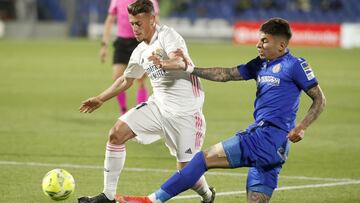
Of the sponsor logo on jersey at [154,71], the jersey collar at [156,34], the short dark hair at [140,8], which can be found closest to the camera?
the short dark hair at [140,8]

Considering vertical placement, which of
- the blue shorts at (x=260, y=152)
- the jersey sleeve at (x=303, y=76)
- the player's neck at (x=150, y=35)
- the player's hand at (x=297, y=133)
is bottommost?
the blue shorts at (x=260, y=152)

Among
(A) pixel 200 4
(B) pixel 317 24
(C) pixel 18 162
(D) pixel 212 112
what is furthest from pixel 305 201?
(A) pixel 200 4

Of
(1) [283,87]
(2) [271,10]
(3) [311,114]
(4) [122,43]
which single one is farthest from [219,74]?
(2) [271,10]

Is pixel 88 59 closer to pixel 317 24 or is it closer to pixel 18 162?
pixel 317 24

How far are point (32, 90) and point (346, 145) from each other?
9.65 m

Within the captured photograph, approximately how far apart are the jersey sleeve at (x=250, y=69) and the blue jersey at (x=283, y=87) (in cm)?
13

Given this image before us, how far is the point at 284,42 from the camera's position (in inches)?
283

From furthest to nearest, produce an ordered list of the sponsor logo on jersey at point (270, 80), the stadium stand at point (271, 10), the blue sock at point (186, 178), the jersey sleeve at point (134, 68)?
the stadium stand at point (271, 10) < the jersey sleeve at point (134, 68) < the sponsor logo on jersey at point (270, 80) < the blue sock at point (186, 178)

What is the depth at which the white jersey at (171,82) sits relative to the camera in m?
8.06

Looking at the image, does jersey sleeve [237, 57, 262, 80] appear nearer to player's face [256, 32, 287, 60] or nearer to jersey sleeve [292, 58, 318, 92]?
player's face [256, 32, 287, 60]

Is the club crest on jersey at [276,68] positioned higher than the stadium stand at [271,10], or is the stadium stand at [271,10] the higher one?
the club crest on jersey at [276,68]

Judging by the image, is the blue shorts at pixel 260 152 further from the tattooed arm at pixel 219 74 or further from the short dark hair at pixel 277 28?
the short dark hair at pixel 277 28

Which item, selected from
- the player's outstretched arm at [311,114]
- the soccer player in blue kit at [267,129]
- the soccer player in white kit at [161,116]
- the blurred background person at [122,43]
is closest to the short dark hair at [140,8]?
the soccer player in white kit at [161,116]

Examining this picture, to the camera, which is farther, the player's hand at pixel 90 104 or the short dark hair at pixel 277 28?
the player's hand at pixel 90 104
